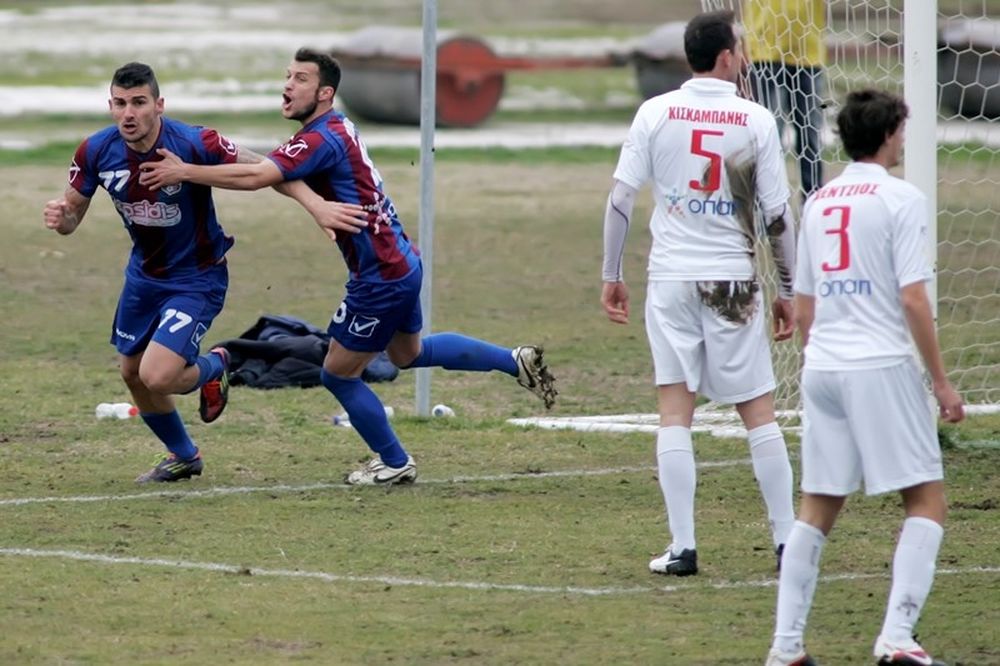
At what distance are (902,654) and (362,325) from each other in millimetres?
3387

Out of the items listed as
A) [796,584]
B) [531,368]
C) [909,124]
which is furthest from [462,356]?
[796,584]

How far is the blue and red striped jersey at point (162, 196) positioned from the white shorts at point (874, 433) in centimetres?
354

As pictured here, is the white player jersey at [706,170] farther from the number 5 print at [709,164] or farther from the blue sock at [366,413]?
the blue sock at [366,413]

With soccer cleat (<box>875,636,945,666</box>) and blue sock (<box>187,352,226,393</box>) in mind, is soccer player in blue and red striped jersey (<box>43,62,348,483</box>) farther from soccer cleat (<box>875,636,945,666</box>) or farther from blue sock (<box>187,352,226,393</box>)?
soccer cleat (<box>875,636,945,666</box>)

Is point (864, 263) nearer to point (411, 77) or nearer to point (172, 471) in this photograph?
point (172, 471)

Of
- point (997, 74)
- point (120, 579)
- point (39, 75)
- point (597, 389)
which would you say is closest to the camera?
point (120, 579)

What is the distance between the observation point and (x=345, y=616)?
640 cm

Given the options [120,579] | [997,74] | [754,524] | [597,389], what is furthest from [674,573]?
[997,74]

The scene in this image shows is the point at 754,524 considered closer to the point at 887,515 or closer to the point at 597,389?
the point at 887,515

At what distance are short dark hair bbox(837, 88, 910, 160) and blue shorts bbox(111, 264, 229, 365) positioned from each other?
3.60 metres

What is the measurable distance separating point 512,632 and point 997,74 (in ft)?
56.0

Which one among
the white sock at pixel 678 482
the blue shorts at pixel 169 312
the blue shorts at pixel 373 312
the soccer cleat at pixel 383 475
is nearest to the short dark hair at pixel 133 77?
the blue shorts at pixel 169 312

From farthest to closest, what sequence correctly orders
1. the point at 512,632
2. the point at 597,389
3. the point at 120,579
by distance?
the point at 597,389, the point at 120,579, the point at 512,632

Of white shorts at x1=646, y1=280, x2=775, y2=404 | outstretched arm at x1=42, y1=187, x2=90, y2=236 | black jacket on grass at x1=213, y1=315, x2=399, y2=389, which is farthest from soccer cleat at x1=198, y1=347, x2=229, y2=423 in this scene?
white shorts at x1=646, y1=280, x2=775, y2=404
